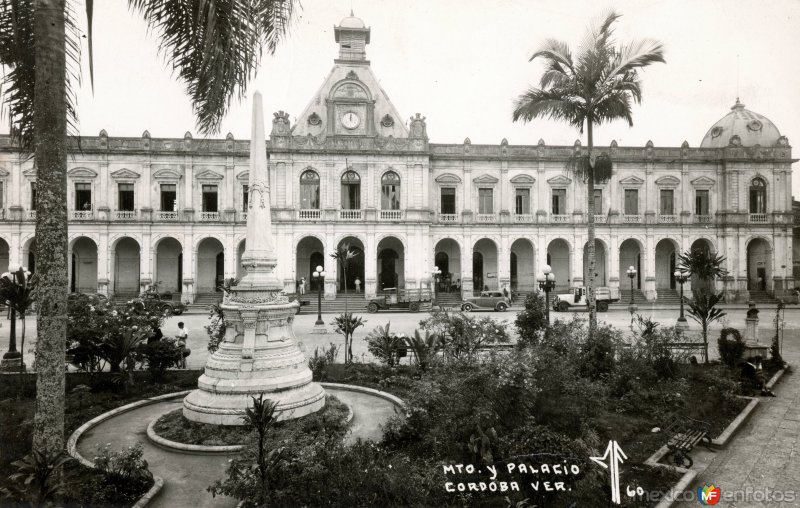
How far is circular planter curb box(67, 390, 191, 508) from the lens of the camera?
14.6 ft

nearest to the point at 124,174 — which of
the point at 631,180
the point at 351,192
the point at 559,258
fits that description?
the point at 351,192

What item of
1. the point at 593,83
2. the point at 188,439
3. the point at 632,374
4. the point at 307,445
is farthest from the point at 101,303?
the point at 593,83

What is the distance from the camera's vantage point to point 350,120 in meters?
27.0

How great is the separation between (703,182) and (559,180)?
9491 millimetres

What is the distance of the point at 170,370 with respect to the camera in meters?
10.0

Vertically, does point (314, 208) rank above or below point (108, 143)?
below

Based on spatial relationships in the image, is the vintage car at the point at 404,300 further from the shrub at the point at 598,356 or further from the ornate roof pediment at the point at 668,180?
the ornate roof pediment at the point at 668,180

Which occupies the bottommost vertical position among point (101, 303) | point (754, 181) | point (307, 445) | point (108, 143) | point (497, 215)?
point (307, 445)

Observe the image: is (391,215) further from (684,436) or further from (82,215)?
(684,436)

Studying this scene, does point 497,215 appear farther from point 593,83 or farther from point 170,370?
point 170,370

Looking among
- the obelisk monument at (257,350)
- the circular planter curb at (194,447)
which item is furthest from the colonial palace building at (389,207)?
the circular planter curb at (194,447)

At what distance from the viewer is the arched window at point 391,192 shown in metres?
26.9

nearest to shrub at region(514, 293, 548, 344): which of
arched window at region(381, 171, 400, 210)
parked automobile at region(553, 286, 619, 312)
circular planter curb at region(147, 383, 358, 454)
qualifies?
circular planter curb at region(147, 383, 358, 454)

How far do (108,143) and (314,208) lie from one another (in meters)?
12.9
